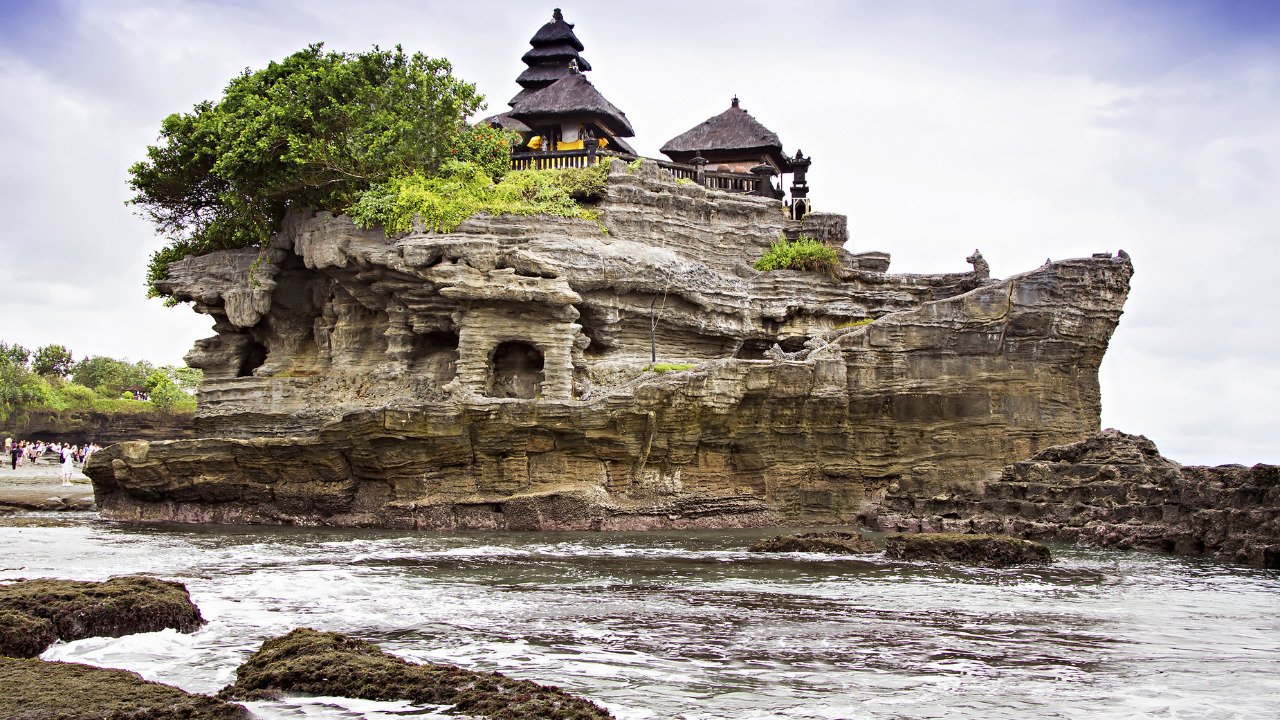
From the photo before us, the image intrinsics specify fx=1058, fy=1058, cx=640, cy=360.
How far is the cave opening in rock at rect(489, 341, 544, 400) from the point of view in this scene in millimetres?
27719

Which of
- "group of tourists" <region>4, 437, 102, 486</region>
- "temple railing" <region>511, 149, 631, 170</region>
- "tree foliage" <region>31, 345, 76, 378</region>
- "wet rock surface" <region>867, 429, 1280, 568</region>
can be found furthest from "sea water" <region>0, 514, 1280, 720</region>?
"tree foliage" <region>31, 345, 76, 378</region>

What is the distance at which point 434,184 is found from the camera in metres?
28.4

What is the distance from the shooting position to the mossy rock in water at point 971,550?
57.7 feet

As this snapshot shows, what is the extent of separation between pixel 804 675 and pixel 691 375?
15.8 metres

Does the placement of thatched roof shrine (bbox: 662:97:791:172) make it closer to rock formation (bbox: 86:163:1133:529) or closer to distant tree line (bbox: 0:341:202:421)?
rock formation (bbox: 86:163:1133:529)

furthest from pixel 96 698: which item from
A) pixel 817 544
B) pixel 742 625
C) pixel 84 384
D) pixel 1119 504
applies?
pixel 84 384

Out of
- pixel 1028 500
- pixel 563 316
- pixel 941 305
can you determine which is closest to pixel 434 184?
pixel 563 316

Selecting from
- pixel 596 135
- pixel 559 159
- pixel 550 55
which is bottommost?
pixel 559 159

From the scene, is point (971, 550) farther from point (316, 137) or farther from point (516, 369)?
point (316, 137)

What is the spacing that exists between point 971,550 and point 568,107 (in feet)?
82.8

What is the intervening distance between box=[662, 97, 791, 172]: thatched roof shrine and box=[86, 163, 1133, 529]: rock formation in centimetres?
1291

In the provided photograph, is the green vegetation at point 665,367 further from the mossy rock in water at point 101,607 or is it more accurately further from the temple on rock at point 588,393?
the mossy rock in water at point 101,607

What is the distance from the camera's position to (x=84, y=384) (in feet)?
211

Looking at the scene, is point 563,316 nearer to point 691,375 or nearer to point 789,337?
point 691,375
